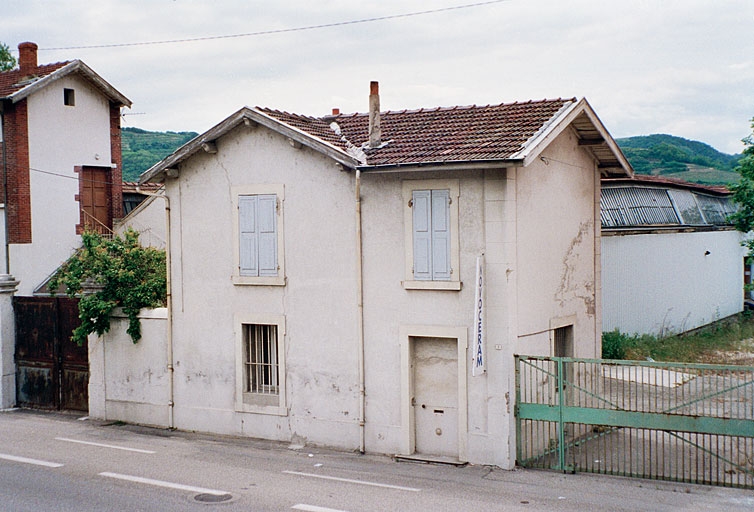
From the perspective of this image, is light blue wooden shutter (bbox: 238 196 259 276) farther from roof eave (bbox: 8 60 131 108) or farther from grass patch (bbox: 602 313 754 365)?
roof eave (bbox: 8 60 131 108)

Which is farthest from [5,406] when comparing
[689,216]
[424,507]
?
[689,216]

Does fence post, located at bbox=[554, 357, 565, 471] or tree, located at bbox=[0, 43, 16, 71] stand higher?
tree, located at bbox=[0, 43, 16, 71]

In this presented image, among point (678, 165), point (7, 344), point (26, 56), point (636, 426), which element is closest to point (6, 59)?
point (26, 56)

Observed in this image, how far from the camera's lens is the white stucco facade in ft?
44.0

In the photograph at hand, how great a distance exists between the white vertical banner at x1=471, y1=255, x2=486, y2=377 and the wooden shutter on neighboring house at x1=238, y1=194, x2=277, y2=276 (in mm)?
4263

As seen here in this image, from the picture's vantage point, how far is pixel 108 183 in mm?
28984

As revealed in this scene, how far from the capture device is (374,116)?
49.9 ft

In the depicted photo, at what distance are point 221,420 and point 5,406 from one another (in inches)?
251

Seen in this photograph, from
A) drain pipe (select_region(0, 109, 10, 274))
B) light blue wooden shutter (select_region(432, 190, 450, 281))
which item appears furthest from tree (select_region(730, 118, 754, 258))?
drain pipe (select_region(0, 109, 10, 274))

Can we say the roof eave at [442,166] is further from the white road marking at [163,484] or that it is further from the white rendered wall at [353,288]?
the white road marking at [163,484]

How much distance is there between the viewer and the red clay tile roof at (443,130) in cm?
1347

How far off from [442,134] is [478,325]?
12.5 ft

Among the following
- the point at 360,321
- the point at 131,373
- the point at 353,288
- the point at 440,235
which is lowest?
the point at 131,373

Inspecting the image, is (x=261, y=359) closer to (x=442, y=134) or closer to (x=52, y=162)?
(x=442, y=134)
